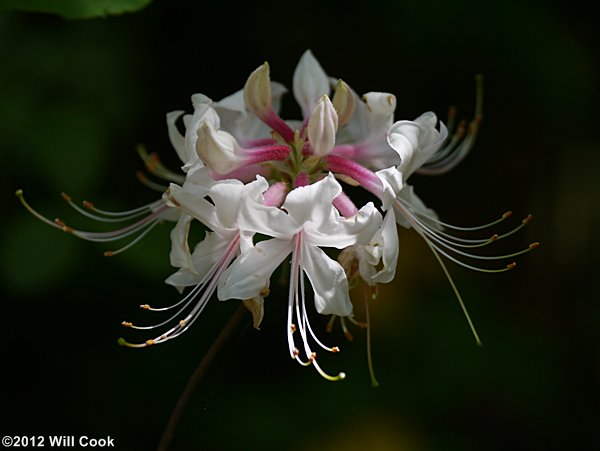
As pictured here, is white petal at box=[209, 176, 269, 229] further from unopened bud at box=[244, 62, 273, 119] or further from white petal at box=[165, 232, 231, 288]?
unopened bud at box=[244, 62, 273, 119]

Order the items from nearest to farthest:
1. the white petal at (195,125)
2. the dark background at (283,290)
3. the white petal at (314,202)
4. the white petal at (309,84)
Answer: the white petal at (314,202)
the white petal at (195,125)
the white petal at (309,84)
the dark background at (283,290)

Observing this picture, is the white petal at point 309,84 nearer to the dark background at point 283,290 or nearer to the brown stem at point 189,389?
the brown stem at point 189,389

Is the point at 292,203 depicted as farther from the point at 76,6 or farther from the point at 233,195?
the point at 76,6

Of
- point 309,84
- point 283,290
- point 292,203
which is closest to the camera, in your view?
point 292,203

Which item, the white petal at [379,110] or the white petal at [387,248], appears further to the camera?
the white petal at [379,110]

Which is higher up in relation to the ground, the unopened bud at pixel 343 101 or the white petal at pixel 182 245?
the unopened bud at pixel 343 101

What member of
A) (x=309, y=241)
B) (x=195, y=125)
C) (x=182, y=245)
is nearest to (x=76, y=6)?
(x=195, y=125)

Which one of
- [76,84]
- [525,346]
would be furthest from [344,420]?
[76,84]

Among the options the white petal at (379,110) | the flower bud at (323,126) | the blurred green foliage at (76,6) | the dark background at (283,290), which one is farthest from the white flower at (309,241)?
the dark background at (283,290)
